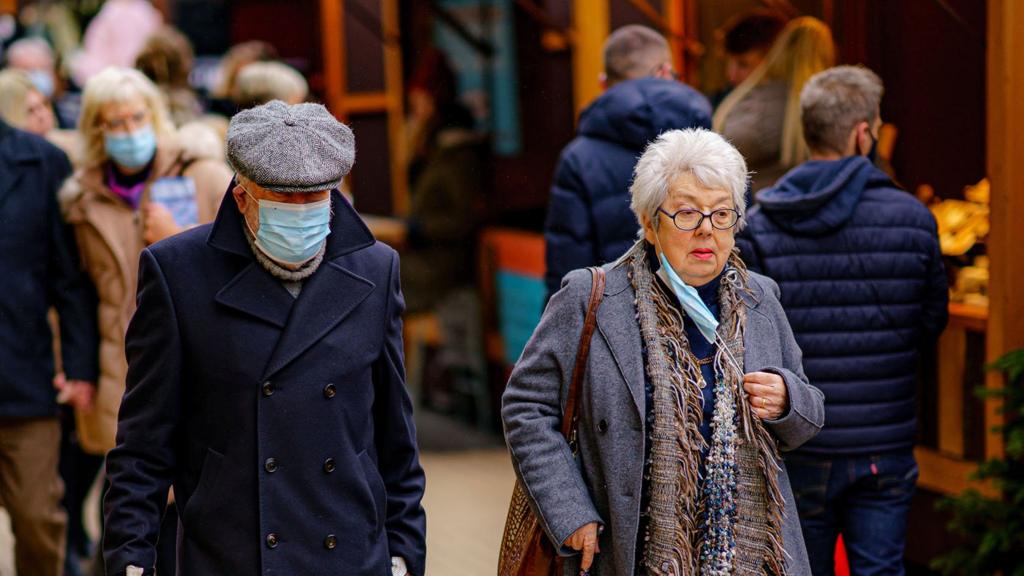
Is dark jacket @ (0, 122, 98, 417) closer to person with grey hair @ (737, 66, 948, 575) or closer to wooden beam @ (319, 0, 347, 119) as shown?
person with grey hair @ (737, 66, 948, 575)

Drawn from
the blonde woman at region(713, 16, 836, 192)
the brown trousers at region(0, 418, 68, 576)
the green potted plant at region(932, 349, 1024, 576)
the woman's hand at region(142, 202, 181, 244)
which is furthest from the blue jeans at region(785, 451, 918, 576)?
the brown trousers at region(0, 418, 68, 576)

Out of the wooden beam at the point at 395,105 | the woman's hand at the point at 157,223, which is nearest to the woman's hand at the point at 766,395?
the woman's hand at the point at 157,223

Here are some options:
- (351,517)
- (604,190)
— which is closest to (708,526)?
(351,517)

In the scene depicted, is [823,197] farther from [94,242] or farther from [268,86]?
[268,86]

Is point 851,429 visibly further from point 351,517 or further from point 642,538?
point 351,517

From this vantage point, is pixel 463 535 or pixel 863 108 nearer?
pixel 863 108

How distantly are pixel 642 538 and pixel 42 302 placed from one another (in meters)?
3.21

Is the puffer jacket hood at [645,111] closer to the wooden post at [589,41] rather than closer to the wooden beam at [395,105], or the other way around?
the wooden post at [589,41]

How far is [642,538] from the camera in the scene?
3.82 m

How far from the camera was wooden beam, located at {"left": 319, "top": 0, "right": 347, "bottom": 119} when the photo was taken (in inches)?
446

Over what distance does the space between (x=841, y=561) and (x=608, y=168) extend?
1795mm

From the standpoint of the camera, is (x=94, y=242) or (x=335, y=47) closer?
(x=94, y=242)

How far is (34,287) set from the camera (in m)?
6.06

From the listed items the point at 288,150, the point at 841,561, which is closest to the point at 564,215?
the point at 841,561
